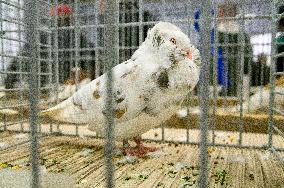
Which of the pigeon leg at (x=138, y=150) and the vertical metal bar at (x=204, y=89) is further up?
the vertical metal bar at (x=204, y=89)

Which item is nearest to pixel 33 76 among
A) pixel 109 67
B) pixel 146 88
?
pixel 109 67

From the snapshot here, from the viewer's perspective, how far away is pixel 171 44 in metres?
1.67

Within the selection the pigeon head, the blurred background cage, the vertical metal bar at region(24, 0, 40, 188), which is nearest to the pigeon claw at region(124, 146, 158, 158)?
the blurred background cage

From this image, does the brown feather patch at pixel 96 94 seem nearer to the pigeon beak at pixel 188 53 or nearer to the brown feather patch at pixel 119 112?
the brown feather patch at pixel 119 112

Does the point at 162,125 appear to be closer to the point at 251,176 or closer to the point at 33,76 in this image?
the point at 251,176

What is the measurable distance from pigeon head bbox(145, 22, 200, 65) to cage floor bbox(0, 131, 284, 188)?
0.53 meters

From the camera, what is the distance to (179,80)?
5.37ft

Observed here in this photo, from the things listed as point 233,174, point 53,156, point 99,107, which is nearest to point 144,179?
point 233,174

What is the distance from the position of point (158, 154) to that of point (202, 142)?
1294mm

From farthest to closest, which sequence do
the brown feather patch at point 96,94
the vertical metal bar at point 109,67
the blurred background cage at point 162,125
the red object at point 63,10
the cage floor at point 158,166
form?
the red object at point 63,10, the brown feather patch at point 96,94, the blurred background cage at point 162,125, the cage floor at point 158,166, the vertical metal bar at point 109,67

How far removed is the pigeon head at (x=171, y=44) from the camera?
1.66m

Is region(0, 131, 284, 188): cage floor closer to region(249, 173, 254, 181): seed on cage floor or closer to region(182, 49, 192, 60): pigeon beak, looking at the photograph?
region(249, 173, 254, 181): seed on cage floor

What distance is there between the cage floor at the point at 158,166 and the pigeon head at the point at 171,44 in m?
0.53

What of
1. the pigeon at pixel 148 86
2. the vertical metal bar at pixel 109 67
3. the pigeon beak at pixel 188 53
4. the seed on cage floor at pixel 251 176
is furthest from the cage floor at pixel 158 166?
the vertical metal bar at pixel 109 67
